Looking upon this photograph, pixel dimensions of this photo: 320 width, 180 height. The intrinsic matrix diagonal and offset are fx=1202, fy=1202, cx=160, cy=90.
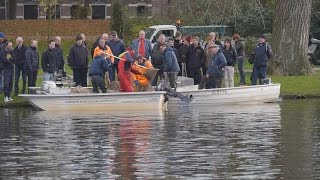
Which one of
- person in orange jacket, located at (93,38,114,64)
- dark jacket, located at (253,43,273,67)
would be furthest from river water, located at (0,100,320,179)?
dark jacket, located at (253,43,273,67)

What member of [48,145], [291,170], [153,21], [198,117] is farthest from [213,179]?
[153,21]

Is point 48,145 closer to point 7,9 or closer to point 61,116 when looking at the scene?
point 61,116

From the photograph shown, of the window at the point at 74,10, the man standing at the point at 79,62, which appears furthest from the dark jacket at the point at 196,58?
the window at the point at 74,10

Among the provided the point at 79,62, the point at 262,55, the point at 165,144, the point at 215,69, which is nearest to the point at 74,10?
the point at 262,55

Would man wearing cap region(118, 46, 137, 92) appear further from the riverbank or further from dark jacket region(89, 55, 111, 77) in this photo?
the riverbank

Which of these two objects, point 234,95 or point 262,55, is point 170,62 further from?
point 262,55

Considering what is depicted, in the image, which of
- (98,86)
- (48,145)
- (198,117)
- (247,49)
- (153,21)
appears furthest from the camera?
(153,21)

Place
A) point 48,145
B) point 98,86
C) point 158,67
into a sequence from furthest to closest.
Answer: point 158,67 < point 98,86 < point 48,145

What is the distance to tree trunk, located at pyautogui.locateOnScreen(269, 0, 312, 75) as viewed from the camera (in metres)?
42.7

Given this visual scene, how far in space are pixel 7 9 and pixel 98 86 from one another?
51.3 metres

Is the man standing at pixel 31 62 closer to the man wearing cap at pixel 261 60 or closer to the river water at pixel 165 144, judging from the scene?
the river water at pixel 165 144

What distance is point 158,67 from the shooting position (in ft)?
115

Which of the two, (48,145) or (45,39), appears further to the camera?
(45,39)

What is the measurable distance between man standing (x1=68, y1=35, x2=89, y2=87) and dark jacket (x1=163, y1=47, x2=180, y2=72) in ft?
7.92
